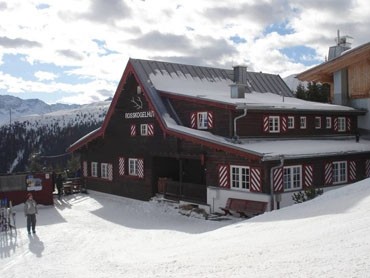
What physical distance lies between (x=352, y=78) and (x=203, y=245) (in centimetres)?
2104

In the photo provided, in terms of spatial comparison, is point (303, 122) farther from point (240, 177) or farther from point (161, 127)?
point (161, 127)

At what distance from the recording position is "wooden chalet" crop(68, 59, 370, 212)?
823 inches

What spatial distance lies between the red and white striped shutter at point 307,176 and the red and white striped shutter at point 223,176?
3664 millimetres

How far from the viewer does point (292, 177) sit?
2095 cm

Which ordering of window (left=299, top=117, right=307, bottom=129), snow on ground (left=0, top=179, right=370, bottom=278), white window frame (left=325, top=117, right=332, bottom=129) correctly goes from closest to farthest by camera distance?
snow on ground (left=0, top=179, right=370, bottom=278) < window (left=299, top=117, right=307, bottom=129) < white window frame (left=325, top=117, right=332, bottom=129)

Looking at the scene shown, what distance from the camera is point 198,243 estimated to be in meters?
13.1

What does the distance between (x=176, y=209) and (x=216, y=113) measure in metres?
5.48

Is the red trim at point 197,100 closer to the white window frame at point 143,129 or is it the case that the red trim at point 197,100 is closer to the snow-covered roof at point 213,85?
the snow-covered roof at point 213,85

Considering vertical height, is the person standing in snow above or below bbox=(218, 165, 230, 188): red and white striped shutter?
below

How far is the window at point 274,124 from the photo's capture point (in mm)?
24298

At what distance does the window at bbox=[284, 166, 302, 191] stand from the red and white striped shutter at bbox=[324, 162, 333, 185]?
2071 millimetres

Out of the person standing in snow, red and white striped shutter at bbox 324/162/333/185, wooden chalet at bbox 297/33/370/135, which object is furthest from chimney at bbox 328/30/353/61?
the person standing in snow

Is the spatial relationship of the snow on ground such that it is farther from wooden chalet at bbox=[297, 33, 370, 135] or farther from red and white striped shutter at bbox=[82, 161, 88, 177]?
wooden chalet at bbox=[297, 33, 370, 135]

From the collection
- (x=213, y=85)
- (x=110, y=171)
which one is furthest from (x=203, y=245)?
(x=110, y=171)
